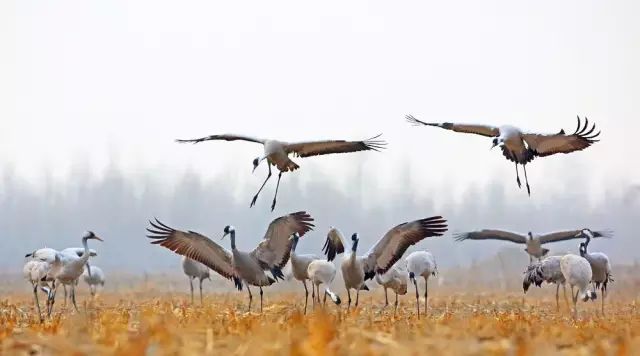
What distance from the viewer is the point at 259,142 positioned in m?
16.7

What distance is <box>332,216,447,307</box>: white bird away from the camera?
12586 mm

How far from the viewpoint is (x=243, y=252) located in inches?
551

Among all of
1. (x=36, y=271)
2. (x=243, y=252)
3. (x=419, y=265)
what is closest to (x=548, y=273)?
(x=419, y=265)

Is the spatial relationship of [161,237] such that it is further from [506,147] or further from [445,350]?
[445,350]

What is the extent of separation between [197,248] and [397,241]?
305 cm

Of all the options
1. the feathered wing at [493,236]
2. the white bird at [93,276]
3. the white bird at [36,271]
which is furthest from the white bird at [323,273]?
the white bird at [93,276]

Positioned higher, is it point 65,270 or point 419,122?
point 419,122

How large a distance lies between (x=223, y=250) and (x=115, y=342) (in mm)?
8017

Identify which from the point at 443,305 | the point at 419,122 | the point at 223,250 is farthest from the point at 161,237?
the point at 443,305

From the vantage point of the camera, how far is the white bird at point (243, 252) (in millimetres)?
13422

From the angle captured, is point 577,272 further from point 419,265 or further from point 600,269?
point 600,269

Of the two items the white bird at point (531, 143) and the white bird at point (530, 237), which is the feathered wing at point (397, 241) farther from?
the white bird at point (530, 237)

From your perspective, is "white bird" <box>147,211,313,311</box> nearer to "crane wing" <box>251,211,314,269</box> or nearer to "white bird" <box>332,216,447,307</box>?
"crane wing" <box>251,211,314,269</box>

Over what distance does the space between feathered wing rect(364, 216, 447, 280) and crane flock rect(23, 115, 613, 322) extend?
0.05ft
